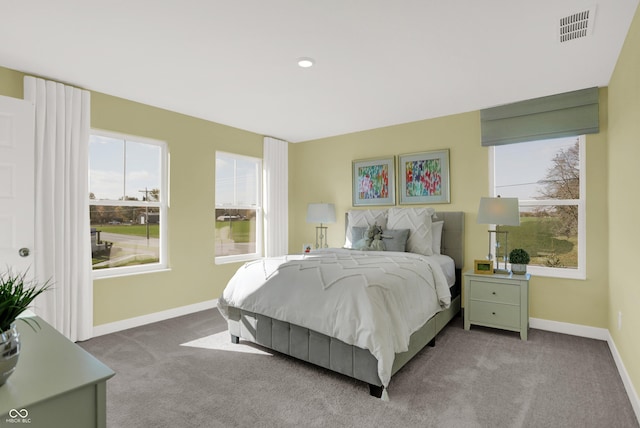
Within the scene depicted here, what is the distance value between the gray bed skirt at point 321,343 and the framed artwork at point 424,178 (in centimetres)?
157

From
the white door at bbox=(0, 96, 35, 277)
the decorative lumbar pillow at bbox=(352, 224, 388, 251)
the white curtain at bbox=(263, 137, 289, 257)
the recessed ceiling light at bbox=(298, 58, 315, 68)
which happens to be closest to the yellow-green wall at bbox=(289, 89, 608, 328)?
the white curtain at bbox=(263, 137, 289, 257)

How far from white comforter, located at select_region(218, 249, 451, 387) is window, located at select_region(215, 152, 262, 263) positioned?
1742 mm

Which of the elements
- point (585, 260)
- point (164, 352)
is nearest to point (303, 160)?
point (164, 352)

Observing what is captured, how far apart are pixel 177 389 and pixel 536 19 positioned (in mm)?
3503

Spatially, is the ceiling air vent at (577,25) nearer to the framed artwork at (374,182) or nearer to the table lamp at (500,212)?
the table lamp at (500,212)

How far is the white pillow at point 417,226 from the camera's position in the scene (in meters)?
3.90

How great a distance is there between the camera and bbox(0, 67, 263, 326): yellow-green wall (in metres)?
3.66

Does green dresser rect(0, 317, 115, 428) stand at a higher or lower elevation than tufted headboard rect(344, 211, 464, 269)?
lower

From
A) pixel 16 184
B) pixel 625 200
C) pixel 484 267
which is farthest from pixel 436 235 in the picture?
pixel 16 184

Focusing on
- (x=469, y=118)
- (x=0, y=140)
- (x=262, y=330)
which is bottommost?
(x=262, y=330)

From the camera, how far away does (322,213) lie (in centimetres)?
508

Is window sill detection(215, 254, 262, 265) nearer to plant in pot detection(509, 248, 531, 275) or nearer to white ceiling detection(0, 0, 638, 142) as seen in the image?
white ceiling detection(0, 0, 638, 142)

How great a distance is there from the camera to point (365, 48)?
2633mm

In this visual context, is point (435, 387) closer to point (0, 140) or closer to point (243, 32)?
point (243, 32)
